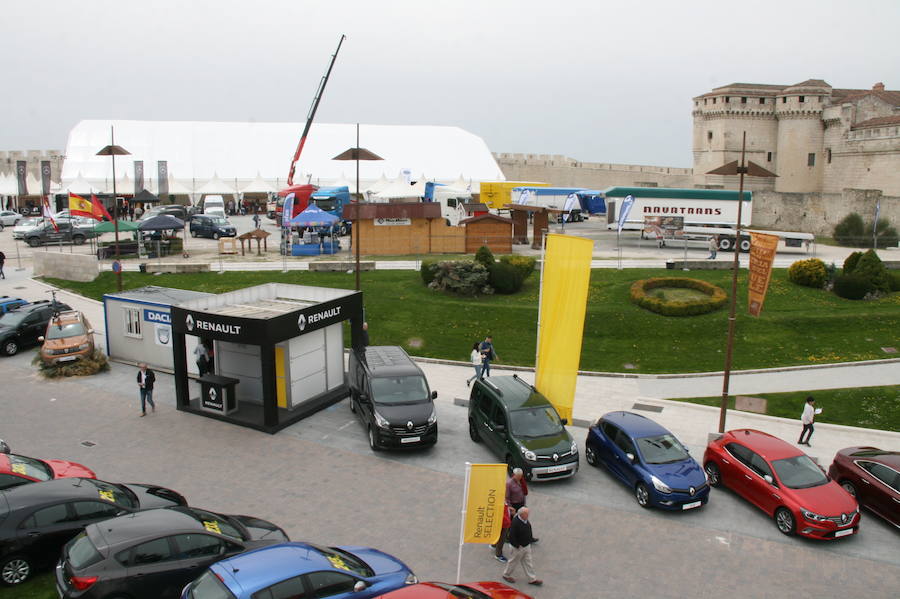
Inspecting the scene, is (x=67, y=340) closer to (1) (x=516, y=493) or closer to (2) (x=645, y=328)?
(1) (x=516, y=493)

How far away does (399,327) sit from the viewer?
2506cm

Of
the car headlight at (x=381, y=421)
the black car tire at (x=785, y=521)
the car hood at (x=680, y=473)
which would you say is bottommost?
the black car tire at (x=785, y=521)

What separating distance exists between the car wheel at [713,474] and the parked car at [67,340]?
59.5 ft

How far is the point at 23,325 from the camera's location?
23203 mm

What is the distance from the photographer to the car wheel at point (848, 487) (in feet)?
44.9

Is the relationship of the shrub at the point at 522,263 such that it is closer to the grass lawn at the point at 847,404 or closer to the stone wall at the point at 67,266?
the grass lawn at the point at 847,404

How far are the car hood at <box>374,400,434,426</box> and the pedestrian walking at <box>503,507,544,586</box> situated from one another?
4.85 metres

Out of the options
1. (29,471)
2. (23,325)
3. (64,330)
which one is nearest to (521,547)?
(29,471)

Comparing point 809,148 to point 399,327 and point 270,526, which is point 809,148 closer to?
point 399,327

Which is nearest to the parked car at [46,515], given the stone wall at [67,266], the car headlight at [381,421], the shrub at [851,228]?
the car headlight at [381,421]

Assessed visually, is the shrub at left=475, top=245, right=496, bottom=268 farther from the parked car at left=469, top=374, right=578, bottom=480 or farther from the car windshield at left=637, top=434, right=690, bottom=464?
the car windshield at left=637, top=434, right=690, bottom=464

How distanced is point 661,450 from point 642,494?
3.46 ft

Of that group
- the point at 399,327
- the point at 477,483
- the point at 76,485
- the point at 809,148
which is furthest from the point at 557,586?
the point at 809,148

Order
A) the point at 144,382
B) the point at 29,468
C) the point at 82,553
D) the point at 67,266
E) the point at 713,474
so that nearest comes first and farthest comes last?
the point at 82,553 < the point at 29,468 < the point at 713,474 < the point at 144,382 < the point at 67,266
